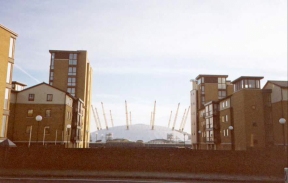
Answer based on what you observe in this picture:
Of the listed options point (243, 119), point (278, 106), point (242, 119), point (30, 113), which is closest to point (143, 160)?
point (243, 119)

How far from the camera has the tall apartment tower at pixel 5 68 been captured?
36000 mm

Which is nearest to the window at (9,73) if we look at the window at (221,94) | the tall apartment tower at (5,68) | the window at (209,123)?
the tall apartment tower at (5,68)

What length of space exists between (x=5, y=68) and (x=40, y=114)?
63.8ft

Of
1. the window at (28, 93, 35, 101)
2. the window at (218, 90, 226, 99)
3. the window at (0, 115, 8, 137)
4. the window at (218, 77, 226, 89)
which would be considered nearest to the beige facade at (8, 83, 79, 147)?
the window at (28, 93, 35, 101)

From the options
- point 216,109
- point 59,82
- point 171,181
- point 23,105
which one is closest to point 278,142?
point 216,109

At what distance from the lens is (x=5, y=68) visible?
120 ft

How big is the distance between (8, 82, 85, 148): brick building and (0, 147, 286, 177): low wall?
28.6m

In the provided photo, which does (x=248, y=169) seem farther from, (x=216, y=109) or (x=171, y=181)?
(x=216, y=109)

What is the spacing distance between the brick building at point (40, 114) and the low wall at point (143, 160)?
1124 inches

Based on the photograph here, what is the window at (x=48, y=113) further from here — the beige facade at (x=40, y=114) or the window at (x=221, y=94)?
the window at (x=221, y=94)

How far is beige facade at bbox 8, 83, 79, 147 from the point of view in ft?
173

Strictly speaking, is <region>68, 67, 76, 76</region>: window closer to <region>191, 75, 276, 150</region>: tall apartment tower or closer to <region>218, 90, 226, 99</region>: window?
<region>191, 75, 276, 150</region>: tall apartment tower

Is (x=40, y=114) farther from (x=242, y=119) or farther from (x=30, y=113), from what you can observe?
(x=242, y=119)

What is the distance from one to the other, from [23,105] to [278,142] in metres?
49.9
